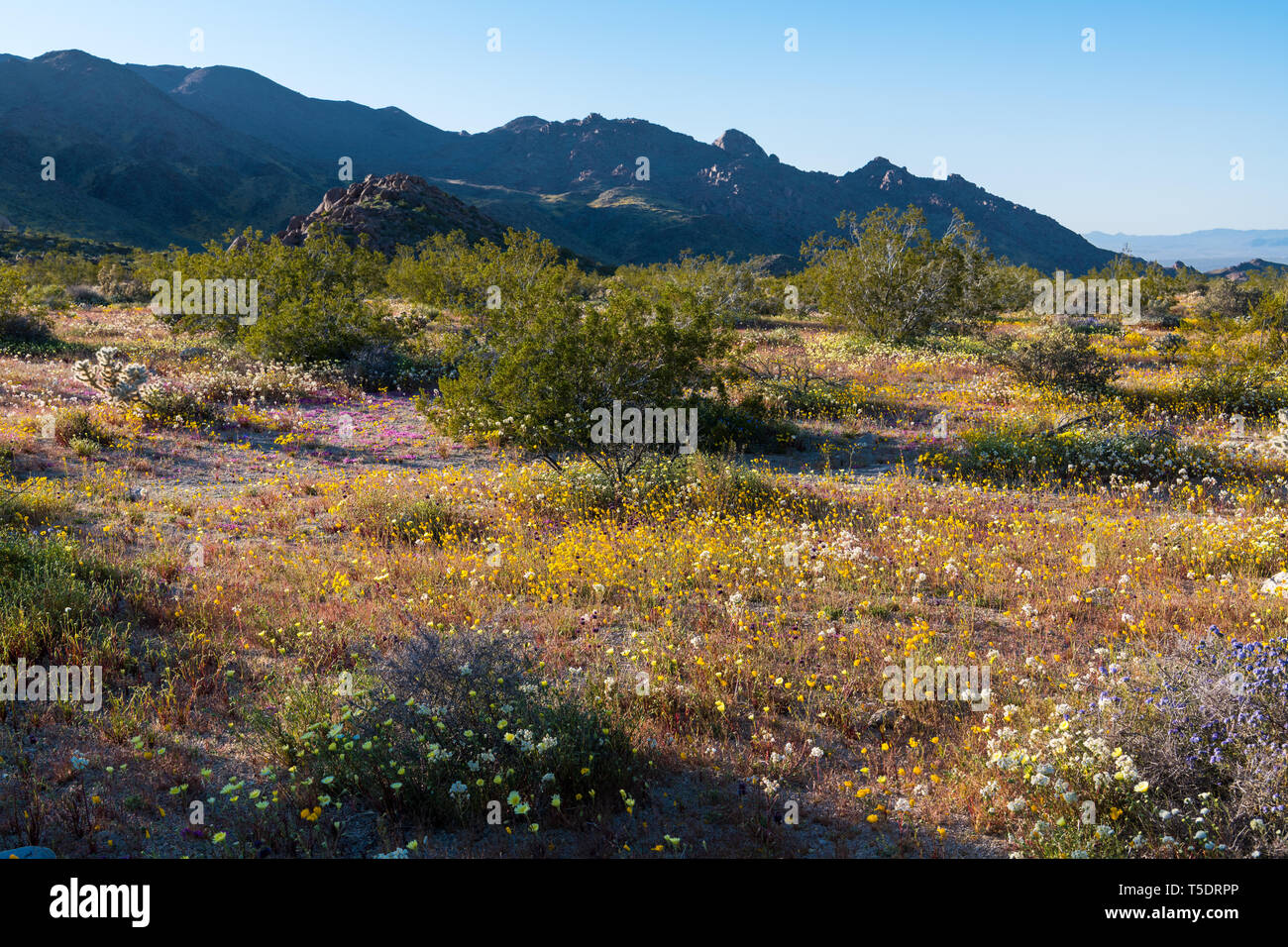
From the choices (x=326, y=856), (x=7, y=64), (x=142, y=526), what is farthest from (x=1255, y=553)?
(x=7, y=64)

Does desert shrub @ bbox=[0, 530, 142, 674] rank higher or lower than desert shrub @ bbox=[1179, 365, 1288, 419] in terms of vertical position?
lower

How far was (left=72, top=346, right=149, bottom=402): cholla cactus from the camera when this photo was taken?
1442cm

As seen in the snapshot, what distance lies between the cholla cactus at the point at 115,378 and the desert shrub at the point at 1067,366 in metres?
20.1

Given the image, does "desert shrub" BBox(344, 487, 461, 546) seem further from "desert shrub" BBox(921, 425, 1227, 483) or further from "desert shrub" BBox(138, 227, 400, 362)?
"desert shrub" BBox(138, 227, 400, 362)

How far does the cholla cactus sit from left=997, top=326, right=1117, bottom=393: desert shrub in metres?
20.1

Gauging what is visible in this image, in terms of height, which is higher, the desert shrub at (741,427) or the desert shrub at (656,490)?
the desert shrub at (741,427)

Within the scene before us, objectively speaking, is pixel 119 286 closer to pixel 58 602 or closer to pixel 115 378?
pixel 115 378

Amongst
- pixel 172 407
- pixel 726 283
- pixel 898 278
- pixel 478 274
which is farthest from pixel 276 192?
pixel 172 407

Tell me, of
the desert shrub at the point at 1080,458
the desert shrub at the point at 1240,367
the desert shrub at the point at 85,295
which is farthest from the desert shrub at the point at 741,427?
the desert shrub at the point at 85,295

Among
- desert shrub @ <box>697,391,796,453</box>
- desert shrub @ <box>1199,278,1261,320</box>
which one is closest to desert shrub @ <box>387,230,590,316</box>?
desert shrub @ <box>697,391,796,453</box>

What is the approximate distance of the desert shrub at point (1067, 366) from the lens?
17.2m

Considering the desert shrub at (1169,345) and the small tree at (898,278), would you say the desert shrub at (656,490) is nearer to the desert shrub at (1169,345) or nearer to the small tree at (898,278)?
the small tree at (898,278)

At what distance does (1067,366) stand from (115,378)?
21.1 metres

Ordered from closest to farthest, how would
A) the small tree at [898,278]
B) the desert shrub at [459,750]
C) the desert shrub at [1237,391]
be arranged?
the desert shrub at [459,750]
the desert shrub at [1237,391]
the small tree at [898,278]
